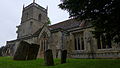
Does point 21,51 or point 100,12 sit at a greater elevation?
point 100,12

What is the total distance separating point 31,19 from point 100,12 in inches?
1181

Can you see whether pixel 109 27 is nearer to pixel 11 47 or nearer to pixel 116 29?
pixel 116 29

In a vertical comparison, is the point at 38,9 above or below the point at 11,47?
above

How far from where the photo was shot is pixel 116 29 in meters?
8.04

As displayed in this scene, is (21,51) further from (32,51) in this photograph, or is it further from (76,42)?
(76,42)

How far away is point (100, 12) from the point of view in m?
8.52

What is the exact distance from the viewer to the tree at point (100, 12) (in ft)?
25.8

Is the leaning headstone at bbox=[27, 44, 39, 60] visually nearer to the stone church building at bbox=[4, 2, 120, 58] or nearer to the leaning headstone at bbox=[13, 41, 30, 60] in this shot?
the leaning headstone at bbox=[13, 41, 30, 60]

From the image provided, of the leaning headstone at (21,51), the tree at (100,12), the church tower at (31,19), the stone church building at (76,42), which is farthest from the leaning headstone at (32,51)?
the church tower at (31,19)

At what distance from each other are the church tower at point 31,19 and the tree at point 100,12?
2832 cm

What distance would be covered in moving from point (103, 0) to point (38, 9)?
33.0 m

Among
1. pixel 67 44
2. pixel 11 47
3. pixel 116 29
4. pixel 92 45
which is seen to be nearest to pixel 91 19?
pixel 116 29

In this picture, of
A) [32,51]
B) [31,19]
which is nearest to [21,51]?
[32,51]

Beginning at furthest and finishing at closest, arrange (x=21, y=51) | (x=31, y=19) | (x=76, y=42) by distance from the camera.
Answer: (x=31, y=19), (x=76, y=42), (x=21, y=51)
